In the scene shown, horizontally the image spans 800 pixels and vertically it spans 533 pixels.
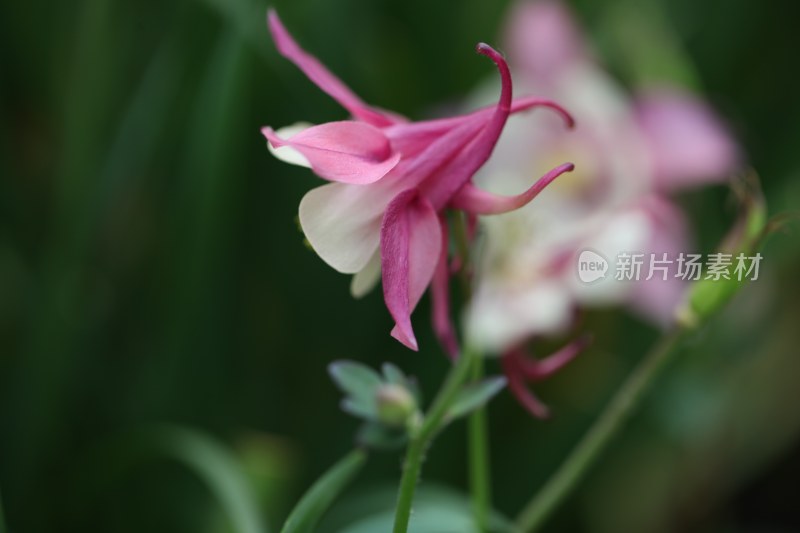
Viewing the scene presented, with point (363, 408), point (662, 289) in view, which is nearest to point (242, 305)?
point (662, 289)

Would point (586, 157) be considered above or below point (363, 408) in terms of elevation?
above

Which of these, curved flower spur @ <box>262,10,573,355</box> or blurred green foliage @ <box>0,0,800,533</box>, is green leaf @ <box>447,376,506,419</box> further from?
blurred green foliage @ <box>0,0,800,533</box>

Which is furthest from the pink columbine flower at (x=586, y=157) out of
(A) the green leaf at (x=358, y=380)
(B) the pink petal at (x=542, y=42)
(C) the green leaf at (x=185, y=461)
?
(A) the green leaf at (x=358, y=380)

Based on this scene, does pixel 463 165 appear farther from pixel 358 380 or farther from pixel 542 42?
pixel 542 42

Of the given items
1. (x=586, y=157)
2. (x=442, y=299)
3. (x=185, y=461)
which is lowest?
(x=185, y=461)

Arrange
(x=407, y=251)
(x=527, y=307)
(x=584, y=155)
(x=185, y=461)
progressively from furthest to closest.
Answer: (x=584, y=155)
(x=527, y=307)
(x=185, y=461)
(x=407, y=251)

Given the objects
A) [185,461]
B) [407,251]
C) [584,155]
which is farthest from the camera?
[584,155]

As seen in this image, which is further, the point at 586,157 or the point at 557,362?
the point at 586,157

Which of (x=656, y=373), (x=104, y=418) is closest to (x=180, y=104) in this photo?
(x=104, y=418)
